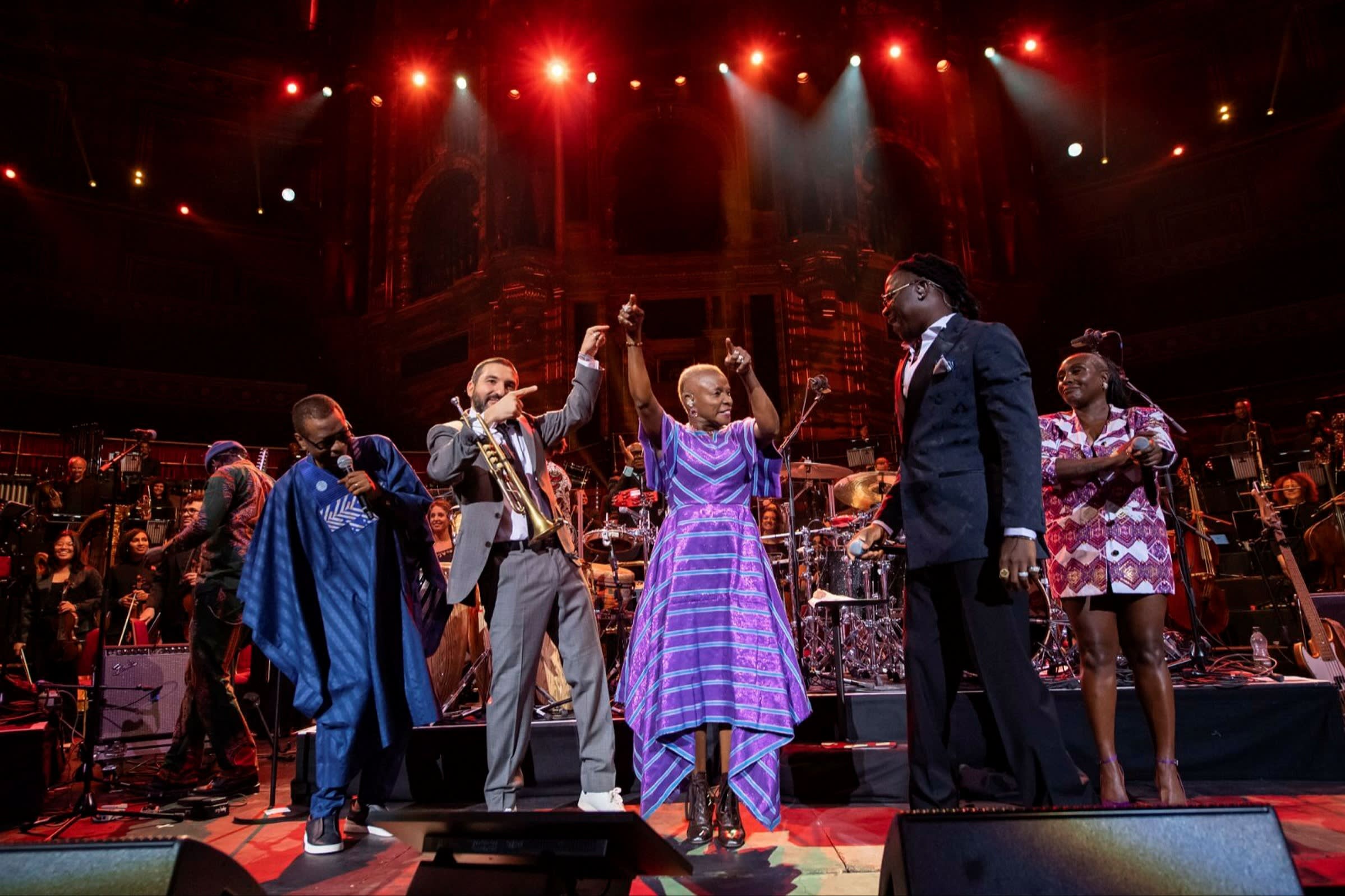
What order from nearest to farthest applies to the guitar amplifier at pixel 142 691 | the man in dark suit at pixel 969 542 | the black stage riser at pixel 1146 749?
the man in dark suit at pixel 969 542 → the black stage riser at pixel 1146 749 → the guitar amplifier at pixel 142 691

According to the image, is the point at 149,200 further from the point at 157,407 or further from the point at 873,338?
the point at 873,338

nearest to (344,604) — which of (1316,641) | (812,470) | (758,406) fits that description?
(758,406)

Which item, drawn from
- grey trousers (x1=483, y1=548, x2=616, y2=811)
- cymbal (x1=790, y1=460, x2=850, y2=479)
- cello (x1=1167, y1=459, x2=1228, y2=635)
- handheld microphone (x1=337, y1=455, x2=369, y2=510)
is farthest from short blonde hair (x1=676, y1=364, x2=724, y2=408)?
cello (x1=1167, y1=459, x2=1228, y2=635)

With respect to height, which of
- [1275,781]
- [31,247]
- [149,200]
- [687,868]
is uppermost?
[149,200]

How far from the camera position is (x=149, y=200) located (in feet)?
58.0

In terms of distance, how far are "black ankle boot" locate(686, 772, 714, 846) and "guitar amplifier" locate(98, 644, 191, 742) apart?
4190 mm

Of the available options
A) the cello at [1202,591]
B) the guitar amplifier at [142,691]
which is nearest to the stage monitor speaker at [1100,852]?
the guitar amplifier at [142,691]

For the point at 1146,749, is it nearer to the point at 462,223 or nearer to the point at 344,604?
the point at 344,604

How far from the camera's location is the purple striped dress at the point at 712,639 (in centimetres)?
349

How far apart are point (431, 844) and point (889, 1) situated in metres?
19.9

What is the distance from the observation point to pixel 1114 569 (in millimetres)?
3449

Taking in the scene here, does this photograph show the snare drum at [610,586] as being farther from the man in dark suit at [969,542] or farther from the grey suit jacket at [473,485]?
the man in dark suit at [969,542]

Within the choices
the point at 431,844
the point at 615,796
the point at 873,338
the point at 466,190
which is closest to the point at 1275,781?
the point at 615,796

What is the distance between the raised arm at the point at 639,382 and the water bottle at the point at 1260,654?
446cm
